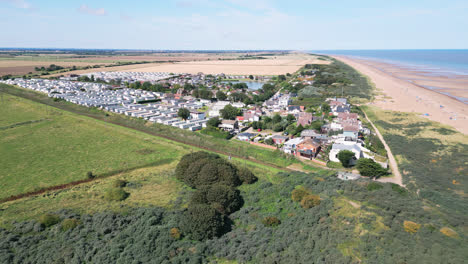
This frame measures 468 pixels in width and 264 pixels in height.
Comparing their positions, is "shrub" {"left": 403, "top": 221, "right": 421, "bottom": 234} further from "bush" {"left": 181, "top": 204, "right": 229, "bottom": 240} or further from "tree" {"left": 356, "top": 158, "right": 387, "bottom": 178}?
"tree" {"left": 356, "top": 158, "right": 387, "bottom": 178}

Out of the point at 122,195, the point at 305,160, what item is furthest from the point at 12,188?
the point at 305,160

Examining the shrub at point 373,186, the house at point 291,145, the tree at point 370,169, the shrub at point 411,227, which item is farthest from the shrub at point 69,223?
the tree at point 370,169

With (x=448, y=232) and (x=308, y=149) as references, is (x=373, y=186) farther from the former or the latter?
(x=308, y=149)

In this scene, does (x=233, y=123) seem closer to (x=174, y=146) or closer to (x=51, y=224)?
(x=174, y=146)

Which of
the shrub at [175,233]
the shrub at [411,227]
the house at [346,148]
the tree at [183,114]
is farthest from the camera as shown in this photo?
the tree at [183,114]

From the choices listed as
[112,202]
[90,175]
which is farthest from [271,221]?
[90,175]

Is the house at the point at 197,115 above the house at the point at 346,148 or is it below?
above

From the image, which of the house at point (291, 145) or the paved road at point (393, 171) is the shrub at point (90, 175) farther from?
the paved road at point (393, 171)

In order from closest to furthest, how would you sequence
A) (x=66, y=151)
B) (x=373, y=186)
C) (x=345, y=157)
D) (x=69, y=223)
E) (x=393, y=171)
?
(x=69, y=223) < (x=373, y=186) < (x=393, y=171) < (x=345, y=157) < (x=66, y=151)
